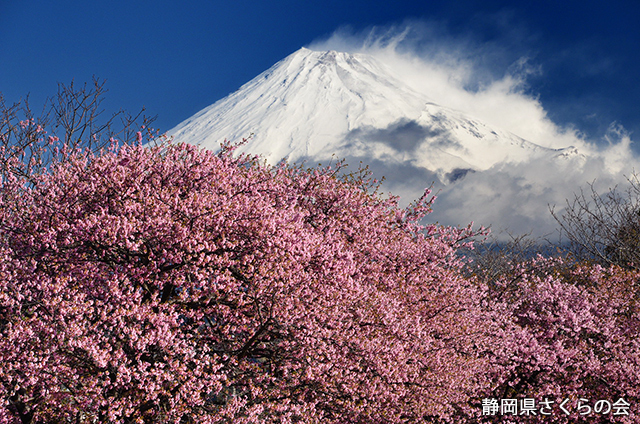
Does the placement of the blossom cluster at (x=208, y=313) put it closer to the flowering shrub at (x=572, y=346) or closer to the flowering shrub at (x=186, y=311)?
the flowering shrub at (x=186, y=311)

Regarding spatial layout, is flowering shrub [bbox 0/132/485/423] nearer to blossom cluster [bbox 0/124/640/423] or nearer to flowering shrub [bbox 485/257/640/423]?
blossom cluster [bbox 0/124/640/423]

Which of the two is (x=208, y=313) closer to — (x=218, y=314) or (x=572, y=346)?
(x=218, y=314)

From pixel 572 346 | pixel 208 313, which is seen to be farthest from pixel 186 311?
pixel 572 346

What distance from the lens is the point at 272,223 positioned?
8.96 m

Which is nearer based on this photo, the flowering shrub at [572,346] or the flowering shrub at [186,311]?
the flowering shrub at [186,311]

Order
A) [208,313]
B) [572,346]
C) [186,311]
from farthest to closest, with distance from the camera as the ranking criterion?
[572,346], [208,313], [186,311]

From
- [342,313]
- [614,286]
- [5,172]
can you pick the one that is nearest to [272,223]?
[342,313]

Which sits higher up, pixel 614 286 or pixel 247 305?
pixel 614 286

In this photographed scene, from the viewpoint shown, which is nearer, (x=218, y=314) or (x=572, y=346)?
(x=218, y=314)

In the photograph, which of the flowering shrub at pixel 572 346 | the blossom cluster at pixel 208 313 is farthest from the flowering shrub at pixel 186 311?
the flowering shrub at pixel 572 346

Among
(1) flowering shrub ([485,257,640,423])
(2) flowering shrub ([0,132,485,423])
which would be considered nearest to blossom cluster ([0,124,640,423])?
(2) flowering shrub ([0,132,485,423])

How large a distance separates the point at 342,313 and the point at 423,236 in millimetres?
7239

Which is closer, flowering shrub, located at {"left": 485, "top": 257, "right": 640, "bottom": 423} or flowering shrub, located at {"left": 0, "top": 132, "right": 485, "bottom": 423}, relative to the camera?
flowering shrub, located at {"left": 0, "top": 132, "right": 485, "bottom": 423}

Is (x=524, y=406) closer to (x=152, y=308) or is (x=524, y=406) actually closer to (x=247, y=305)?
(x=247, y=305)
